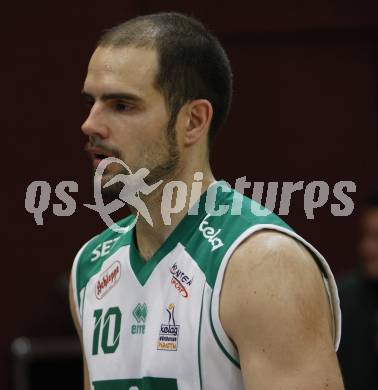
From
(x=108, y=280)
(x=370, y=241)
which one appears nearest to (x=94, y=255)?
(x=108, y=280)

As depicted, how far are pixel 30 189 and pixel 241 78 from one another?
1.23 meters

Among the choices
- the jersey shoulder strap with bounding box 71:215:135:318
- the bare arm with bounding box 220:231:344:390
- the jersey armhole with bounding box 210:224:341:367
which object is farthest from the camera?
the jersey shoulder strap with bounding box 71:215:135:318

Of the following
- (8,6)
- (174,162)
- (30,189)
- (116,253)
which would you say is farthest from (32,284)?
(174,162)

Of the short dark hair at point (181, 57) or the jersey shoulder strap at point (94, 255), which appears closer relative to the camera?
the short dark hair at point (181, 57)

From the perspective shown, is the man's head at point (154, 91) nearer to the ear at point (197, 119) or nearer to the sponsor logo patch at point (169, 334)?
the ear at point (197, 119)

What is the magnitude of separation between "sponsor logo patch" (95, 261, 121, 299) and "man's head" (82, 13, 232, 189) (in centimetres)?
33

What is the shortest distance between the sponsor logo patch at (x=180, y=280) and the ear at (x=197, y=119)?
0.31 meters

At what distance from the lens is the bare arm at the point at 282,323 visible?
2.17 metres

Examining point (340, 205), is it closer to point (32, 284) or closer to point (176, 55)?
point (32, 284)

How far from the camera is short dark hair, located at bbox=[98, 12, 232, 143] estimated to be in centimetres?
253

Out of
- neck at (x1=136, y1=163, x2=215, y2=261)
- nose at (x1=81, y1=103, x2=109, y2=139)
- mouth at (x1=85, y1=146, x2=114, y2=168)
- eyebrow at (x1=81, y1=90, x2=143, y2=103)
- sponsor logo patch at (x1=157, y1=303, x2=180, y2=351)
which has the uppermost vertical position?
eyebrow at (x1=81, y1=90, x2=143, y2=103)

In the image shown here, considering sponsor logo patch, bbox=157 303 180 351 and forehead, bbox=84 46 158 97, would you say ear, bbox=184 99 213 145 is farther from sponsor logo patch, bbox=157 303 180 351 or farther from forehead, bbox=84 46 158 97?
sponsor logo patch, bbox=157 303 180 351

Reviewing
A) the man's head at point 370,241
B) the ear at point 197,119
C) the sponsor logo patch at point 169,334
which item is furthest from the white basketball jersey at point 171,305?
the man's head at point 370,241

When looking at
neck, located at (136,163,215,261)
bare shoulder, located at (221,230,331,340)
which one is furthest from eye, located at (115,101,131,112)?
bare shoulder, located at (221,230,331,340)
